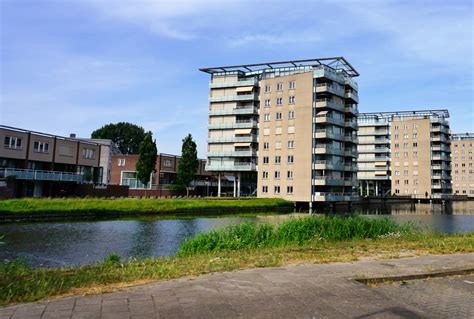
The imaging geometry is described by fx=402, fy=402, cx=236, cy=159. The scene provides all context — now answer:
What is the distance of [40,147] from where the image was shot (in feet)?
195

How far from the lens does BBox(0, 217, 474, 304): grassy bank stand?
8.17 metres

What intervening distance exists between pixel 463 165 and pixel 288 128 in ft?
424

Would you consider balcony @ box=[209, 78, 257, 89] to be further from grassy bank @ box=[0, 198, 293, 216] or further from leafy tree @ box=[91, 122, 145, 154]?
leafy tree @ box=[91, 122, 145, 154]

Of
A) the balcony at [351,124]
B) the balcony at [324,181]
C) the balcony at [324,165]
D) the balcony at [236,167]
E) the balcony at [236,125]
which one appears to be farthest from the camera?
the balcony at [236,125]

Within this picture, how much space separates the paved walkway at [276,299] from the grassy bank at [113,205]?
36.0m

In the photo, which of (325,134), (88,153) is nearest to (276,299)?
(325,134)

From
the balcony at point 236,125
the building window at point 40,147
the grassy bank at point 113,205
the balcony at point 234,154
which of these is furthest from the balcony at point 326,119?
the building window at point 40,147

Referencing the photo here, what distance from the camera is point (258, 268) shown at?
33.2 feet

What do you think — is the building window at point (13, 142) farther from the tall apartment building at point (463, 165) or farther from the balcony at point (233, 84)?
the tall apartment building at point (463, 165)

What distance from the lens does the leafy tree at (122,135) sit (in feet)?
400

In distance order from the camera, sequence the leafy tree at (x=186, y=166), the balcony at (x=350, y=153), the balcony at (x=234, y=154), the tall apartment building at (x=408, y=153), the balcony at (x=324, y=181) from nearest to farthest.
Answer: the balcony at (x=324, y=181) < the leafy tree at (x=186, y=166) < the balcony at (x=350, y=153) < the balcony at (x=234, y=154) < the tall apartment building at (x=408, y=153)

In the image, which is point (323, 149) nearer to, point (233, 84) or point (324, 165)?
point (324, 165)

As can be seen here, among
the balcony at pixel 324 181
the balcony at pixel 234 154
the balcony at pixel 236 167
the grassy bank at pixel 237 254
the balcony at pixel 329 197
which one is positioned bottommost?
the grassy bank at pixel 237 254

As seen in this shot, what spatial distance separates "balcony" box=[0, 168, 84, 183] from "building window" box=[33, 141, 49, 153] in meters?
3.90
